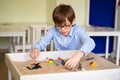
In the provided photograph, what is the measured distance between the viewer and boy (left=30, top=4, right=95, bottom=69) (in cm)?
159

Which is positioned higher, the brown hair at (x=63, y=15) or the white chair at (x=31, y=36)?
the brown hair at (x=63, y=15)

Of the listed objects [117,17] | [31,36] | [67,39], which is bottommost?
[31,36]

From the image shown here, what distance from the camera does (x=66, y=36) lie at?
5.89 feet

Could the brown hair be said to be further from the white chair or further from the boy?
the white chair

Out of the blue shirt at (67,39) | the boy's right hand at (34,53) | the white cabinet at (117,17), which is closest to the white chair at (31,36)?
the white cabinet at (117,17)

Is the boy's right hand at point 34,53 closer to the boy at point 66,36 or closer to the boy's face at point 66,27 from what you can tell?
the boy at point 66,36

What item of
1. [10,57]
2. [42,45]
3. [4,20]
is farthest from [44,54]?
[4,20]

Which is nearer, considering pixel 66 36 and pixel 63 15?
pixel 63 15

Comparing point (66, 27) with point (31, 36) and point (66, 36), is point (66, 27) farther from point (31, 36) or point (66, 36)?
point (31, 36)

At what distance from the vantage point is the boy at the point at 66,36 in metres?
1.59

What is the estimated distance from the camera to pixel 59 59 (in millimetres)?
1623

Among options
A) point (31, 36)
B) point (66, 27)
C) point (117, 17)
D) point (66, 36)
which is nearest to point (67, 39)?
point (66, 36)

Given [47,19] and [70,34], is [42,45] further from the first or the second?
[47,19]

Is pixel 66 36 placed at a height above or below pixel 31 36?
→ above
